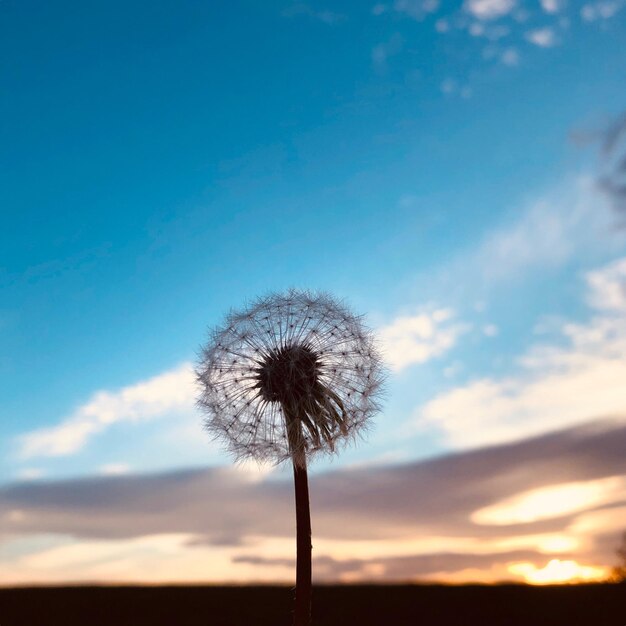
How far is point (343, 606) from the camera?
13.8m

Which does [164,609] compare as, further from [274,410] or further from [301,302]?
[301,302]

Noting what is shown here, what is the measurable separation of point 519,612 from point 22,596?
34.4 ft

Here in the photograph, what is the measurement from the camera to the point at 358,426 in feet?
44.3

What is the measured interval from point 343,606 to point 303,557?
2553 mm

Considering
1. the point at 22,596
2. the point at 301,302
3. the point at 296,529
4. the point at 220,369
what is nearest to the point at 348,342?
the point at 301,302

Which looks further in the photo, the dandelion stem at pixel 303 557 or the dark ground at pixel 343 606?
the dark ground at pixel 343 606

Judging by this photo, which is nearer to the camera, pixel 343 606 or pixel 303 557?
pixel 303 557

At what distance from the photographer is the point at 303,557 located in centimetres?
1192

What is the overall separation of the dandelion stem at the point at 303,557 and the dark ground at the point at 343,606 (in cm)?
162

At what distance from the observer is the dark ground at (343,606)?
43.2 feet

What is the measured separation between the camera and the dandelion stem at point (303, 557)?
38.5 ft

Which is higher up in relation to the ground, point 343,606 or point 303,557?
point 303,557

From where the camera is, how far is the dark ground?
13164mm

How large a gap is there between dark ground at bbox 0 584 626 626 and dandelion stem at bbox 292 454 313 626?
5.31 feet
